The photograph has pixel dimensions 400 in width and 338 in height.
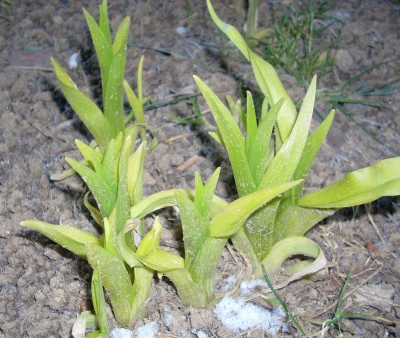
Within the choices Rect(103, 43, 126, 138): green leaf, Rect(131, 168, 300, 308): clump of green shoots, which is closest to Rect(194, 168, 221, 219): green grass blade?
Rect(131, 168, 300, 308): clump of green shoots

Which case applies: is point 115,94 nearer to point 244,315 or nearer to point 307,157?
point 307,157

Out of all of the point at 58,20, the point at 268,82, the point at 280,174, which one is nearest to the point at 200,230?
the point at 280,174

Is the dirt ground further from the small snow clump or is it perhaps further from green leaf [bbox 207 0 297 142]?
green leaf [bbox 207 0 297 142]

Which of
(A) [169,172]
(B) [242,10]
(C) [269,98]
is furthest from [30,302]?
(B) [242,10]

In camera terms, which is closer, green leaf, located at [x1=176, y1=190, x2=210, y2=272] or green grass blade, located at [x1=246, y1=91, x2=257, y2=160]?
green leaf, located at [x1=176, y1=190, x2=210, y2=272]

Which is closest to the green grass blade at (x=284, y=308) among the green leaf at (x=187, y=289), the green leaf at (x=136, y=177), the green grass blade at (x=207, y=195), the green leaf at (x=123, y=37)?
the green leaf at (x=187, y=289)

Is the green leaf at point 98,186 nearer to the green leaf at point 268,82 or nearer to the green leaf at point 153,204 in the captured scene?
the green leaf at point 153,204
